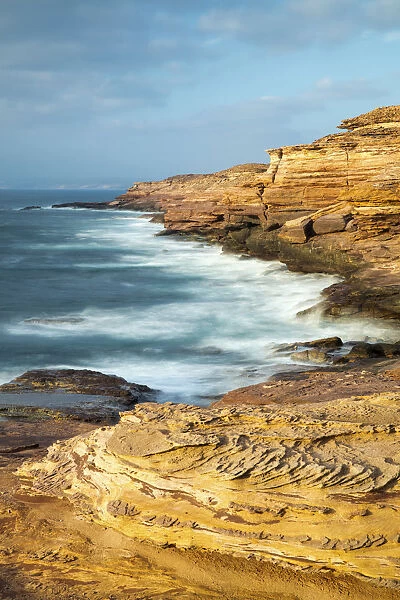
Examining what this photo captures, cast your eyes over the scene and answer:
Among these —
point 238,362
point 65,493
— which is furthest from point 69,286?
point 65,493

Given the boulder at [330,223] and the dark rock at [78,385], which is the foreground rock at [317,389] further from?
the boulder at [330,223]

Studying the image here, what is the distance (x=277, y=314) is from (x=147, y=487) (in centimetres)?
1673

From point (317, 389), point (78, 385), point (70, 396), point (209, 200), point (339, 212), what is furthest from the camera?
point (209, 200)

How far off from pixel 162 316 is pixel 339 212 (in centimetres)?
942

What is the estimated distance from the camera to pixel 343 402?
6438 mm

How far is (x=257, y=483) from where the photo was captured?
505 cm

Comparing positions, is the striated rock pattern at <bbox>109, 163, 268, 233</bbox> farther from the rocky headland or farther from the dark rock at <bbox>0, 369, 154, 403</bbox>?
the rocky headland

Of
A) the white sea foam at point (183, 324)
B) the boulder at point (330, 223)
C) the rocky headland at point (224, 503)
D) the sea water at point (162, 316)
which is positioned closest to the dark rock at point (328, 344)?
the sea water at point (162, 316)

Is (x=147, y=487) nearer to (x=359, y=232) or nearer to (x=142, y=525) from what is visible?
(x=142, y=525)

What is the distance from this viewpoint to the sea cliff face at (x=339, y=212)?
2126 centimetres

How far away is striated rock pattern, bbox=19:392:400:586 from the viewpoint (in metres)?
4.77

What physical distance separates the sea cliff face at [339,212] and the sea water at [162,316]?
1.02m

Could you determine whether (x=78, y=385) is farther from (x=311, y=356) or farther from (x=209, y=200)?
(x=209, y=200)

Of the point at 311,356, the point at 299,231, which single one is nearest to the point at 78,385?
the point at 311,356
